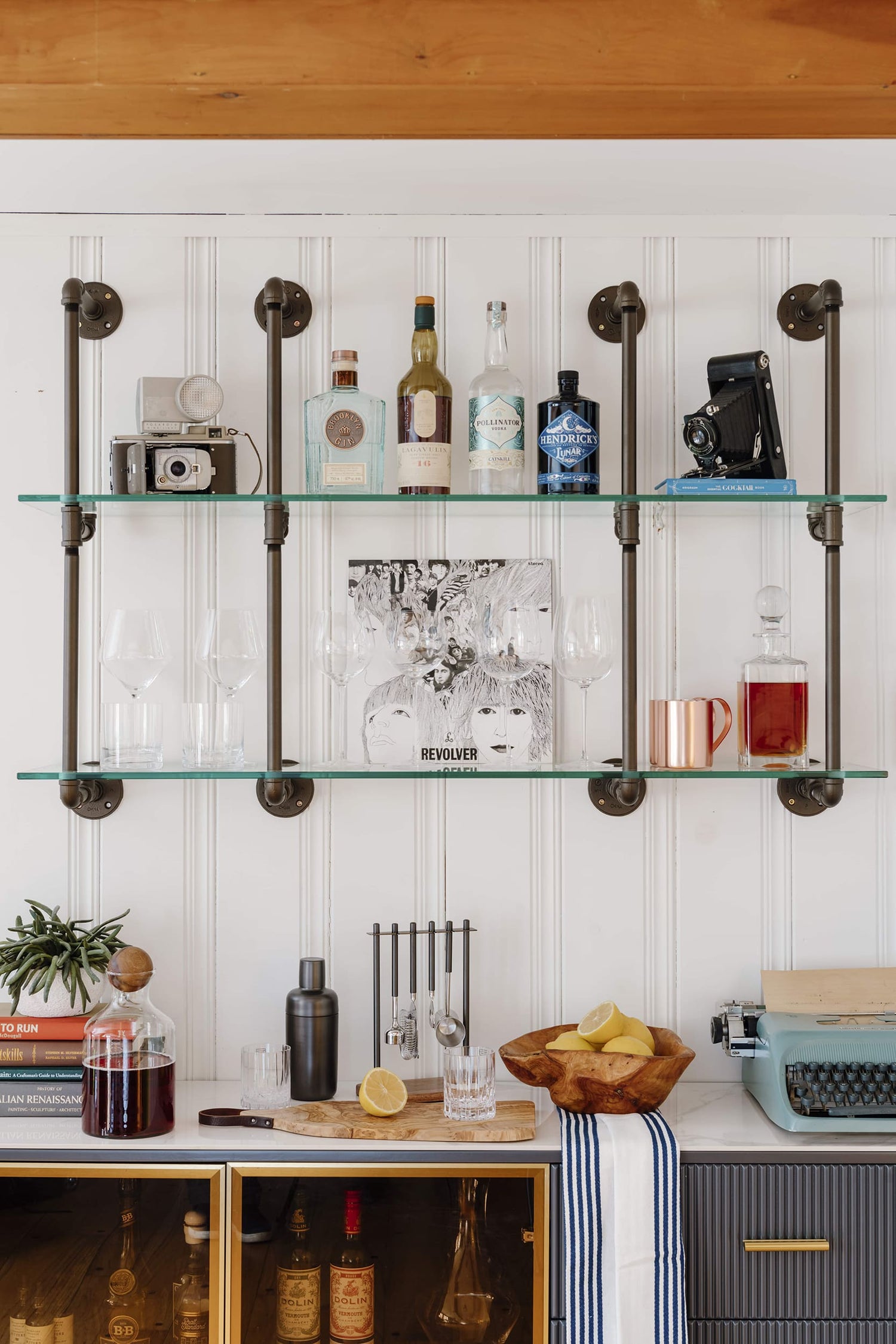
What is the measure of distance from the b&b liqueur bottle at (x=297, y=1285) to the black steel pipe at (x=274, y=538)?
62 centimetres

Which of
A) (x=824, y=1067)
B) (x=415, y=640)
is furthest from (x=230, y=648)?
(x=824, y=1067)

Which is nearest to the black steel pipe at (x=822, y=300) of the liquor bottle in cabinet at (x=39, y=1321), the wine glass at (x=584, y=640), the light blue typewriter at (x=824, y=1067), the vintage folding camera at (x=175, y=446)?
the wine glass at (x=584, y=640)

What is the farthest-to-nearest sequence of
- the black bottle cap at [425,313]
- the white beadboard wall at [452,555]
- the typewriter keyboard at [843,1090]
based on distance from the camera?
the white beadboard wall at [452,555]
the black bottle cap at [425,313]
the typewriter keyboard at [843,1090]

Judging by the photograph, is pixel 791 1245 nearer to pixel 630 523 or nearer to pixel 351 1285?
pixel 351 1285

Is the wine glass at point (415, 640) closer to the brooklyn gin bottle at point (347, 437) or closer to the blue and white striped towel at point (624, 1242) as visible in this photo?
the brooklyn gin bottle at point (347, 437)

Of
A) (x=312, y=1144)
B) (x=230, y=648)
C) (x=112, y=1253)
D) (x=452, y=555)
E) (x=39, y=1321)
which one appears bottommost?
(x=39, y=1321)

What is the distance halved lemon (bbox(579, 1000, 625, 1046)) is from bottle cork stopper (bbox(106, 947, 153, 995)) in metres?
0.69

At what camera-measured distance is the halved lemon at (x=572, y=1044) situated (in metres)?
1.70

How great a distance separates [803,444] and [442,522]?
66 cm

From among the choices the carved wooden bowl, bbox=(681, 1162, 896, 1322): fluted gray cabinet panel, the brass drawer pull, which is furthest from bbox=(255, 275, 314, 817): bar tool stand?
the brass drawer pull

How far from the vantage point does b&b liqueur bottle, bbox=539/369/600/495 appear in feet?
5.98

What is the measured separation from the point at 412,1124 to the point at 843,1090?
0.65m

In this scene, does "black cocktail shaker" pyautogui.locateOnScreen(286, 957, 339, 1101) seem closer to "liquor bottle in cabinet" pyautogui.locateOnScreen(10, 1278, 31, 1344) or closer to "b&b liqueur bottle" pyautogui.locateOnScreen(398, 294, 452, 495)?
"liquor bottle in cabinet" pyautogui.locateOnScreen(10, 1278, 31, 1344)

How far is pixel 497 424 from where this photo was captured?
1.81 m
